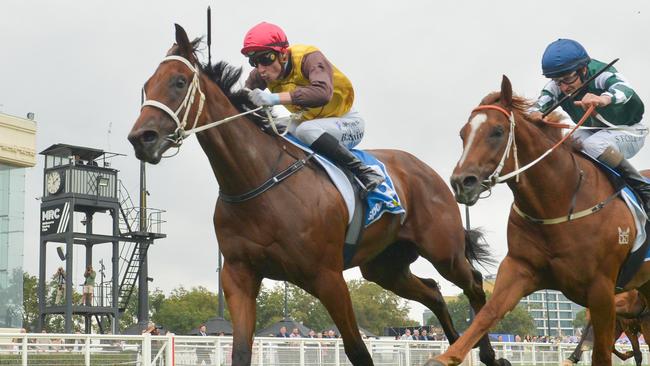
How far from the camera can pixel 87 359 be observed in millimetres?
13602

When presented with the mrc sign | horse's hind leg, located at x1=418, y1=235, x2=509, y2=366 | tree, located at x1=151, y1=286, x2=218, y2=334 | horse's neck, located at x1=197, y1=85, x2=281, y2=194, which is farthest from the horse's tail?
tree, located at x1=151, y1=286, x2=218, y2=334

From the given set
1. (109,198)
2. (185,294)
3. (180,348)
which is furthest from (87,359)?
(185,294)

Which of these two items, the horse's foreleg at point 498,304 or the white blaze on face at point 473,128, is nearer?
the horse's foreleg at point 498,304

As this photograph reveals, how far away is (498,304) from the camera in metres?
6.59

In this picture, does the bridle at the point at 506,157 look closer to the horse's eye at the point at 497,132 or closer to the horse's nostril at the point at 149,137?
the horse's eye at the point at 497,132

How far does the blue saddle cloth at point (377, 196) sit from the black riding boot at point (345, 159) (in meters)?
0.06

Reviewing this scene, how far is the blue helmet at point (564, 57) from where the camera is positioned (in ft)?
24.5

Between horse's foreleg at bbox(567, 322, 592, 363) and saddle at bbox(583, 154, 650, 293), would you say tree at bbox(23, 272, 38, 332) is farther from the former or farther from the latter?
saddle at bbox(583, 154, 650, 293)

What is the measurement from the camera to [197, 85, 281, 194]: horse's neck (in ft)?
23.4

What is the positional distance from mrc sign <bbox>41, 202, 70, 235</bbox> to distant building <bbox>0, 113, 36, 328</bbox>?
890mm

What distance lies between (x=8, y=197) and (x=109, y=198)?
363 cm

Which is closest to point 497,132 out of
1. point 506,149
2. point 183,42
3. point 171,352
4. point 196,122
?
point 506,149

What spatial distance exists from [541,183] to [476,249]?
2.97 m

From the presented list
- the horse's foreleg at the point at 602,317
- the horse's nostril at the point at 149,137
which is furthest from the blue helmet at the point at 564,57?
the horse's nostril at the point at 149,137
